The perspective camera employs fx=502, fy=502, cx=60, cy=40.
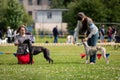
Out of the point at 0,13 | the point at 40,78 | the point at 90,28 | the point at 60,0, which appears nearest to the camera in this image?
the point at 40,78

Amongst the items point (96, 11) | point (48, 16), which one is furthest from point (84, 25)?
point (48, 16)

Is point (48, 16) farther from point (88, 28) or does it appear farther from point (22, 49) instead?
point (88, 28)

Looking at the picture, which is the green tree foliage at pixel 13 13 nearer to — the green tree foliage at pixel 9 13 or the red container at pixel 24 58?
the green tree foliage at pixel 9 13

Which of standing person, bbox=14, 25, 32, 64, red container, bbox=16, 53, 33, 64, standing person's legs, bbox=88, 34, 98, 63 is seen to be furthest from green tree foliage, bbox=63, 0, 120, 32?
red container, bbox=16, 53, 33, 64

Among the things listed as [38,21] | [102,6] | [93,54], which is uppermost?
[93,54]

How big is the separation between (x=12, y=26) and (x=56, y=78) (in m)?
61.8

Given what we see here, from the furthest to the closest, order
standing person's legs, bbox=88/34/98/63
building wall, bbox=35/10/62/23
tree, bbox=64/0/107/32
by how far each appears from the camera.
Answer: building wall, bbox=35/10/62/23
tree, bbox=64/0/107/32
standing person's legs, bbox=88/34/98/63

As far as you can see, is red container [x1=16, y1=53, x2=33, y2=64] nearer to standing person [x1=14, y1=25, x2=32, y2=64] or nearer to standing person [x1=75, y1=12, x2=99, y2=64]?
standing person [x1=14, y1=25, x2=32, y2=64]

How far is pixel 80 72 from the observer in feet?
46.3

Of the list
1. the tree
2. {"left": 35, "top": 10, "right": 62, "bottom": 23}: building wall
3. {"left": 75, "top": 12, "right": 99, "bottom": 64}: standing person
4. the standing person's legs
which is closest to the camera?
{"left": 75, "top": 12, "right": 99, "bottom": 64}: standing person

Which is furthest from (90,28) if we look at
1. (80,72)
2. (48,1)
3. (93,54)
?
(48,1)

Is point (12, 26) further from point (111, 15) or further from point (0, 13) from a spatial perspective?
point (111, 15)

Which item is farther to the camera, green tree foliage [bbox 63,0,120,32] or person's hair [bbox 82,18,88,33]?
green tree foliage [bbox 63,0,120,32]

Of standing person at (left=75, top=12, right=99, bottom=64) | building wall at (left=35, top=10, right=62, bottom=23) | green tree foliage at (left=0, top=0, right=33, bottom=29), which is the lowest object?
building wall at (left=35, top=10, right=62, bottom=23)
